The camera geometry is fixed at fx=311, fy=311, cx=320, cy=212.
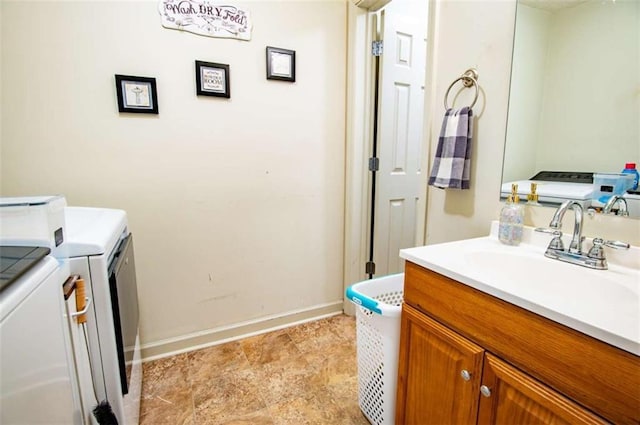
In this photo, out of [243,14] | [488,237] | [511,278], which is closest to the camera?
[511,278]

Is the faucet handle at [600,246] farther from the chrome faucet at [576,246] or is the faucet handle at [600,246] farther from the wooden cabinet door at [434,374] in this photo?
the wooden cabinet door at [434,374]

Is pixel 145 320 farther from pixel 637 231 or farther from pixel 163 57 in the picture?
pixel 637 231

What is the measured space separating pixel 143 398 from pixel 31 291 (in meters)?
1.27

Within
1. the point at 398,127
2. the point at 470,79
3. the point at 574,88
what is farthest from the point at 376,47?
the point at 574,88

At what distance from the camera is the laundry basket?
1.22 metres

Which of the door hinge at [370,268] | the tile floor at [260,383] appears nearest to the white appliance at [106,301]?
the tile floor at [260,383]

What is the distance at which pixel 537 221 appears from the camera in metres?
1.22

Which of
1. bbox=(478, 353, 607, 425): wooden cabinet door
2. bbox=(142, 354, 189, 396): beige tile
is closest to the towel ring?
bbox=(478, 353, 607, 425): wooden cabinet door

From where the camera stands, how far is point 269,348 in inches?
78.3

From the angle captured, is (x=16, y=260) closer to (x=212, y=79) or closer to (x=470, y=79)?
(x=212, y=79)

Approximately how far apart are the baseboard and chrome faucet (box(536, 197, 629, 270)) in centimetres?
160

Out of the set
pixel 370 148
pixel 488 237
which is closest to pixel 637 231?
pixel 488 237

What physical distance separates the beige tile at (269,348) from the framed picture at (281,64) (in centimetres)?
168

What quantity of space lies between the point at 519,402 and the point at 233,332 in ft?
5.59
